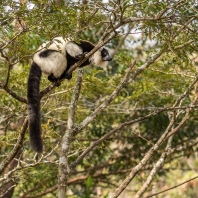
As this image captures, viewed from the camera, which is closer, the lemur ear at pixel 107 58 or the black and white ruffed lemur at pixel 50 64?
the black and white ruffed lemur at pixel 50 64

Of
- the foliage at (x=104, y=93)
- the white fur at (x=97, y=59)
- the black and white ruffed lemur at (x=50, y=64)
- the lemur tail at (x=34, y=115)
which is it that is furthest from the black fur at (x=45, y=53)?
the white fur at (x=97, y=59)

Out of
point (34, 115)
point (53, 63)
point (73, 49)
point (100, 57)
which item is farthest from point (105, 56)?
point (34, 115)

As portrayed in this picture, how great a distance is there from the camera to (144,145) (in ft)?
31.4

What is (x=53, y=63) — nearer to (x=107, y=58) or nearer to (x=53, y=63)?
(x=53, y=63)

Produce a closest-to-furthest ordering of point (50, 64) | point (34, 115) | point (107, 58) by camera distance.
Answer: point (34, 115), point (50, 64), point (107, 58)

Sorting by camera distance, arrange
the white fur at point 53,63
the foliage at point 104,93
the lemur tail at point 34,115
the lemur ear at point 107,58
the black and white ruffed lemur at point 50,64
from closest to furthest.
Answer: the foliage at point 104,93
the lemur tail at point 34,115
the black and white ruffed lemur at point 50,64
the white fur at point 53,63
the lemur ear at point 107,58

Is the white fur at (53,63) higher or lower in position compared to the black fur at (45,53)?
lower

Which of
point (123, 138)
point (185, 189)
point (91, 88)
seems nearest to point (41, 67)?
point (91, 88)

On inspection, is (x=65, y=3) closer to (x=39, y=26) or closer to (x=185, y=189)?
(x=39, y=26)

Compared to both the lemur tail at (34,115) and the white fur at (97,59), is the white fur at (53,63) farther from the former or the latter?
the white fur at (97,59)

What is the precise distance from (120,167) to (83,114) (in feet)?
9.30

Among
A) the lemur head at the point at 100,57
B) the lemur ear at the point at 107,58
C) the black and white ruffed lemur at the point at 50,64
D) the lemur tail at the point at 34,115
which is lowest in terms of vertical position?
the lemur tail at the point at 34,115

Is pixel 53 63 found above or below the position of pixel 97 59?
below

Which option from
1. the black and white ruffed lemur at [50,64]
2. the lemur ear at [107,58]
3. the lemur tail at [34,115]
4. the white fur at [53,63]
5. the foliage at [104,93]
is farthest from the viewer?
the lemur ear at [107,58]
